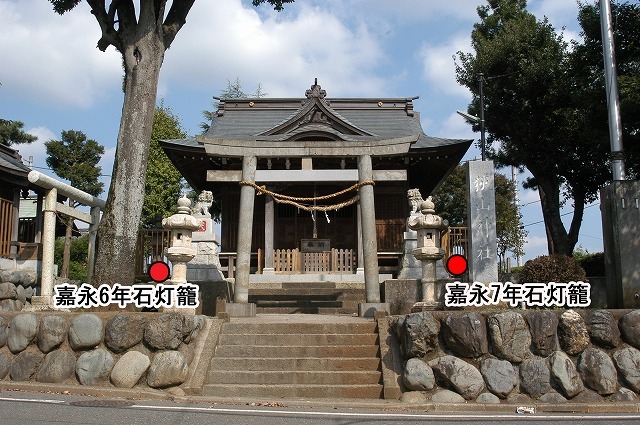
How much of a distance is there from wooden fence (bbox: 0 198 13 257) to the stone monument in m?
11.7

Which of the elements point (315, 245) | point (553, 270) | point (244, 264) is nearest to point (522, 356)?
point (553, 270)

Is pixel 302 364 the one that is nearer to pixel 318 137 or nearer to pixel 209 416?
pixel 209 416

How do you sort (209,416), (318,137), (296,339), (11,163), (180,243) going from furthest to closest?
(318,137) → (11,163) → (180,243) → (296,339) → (209,416)

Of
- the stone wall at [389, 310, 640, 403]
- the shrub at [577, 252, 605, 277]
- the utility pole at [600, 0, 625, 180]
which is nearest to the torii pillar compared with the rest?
the stone wall at [389, 310, 640, 403]

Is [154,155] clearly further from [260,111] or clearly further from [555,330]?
[555,330]

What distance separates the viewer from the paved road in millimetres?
6492

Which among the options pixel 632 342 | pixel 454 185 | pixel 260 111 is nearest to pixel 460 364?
pixel 632 342

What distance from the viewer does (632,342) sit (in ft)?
27.7

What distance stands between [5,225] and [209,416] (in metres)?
11.5

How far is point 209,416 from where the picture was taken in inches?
267

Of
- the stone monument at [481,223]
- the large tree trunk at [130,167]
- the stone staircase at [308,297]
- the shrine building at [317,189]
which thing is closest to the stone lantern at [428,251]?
the stone monument at [481,223]

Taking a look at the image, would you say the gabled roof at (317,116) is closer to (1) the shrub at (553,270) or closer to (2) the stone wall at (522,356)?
(1) the shrub at (553,270)

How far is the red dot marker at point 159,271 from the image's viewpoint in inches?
414

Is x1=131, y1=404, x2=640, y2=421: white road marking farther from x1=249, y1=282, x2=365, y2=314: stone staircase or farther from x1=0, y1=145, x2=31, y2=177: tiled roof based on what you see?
x1=0, y1=145, x2=31, y2=177: tiled roof
